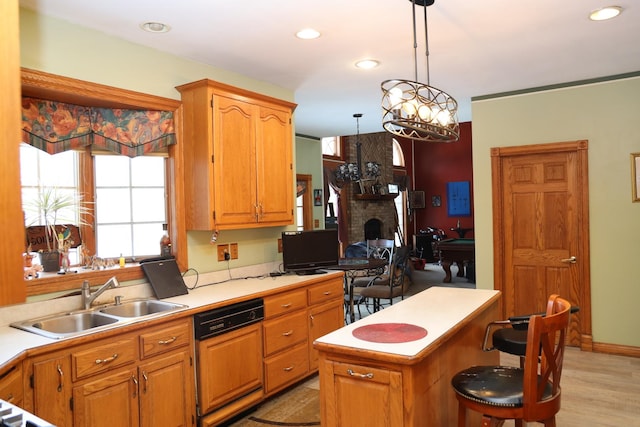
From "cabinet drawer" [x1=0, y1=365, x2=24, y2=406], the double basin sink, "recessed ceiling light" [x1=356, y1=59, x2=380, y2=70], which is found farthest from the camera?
"recessed ceiling light" [x1=356, y1=59, x2=380, y2=70]

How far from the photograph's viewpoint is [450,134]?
2.77 meters

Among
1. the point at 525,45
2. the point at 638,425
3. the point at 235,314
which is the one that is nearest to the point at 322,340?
the point at 235,314

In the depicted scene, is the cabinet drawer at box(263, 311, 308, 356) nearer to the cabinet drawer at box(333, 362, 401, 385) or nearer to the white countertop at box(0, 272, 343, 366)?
the white countertop at box(0, 272, 343, 366)

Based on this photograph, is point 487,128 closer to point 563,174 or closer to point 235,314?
point 563,174

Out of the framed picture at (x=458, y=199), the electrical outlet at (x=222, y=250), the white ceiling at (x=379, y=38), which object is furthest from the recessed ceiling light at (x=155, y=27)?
the framed picture at (x=458, y=199)

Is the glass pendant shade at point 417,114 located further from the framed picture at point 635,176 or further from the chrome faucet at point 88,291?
the framed picture at point 635,176

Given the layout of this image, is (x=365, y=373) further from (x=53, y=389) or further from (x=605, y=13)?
(x=605, y=13)

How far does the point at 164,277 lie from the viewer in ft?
11.0

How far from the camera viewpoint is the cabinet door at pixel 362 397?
201 centimetres

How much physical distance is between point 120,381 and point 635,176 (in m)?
4.62

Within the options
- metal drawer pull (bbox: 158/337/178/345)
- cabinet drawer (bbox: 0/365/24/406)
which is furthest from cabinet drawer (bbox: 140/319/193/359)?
cabinet drawer (bbox: 0/365/24/406)

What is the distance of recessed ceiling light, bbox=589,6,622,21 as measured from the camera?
296 cm

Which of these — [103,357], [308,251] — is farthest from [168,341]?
[308,251]

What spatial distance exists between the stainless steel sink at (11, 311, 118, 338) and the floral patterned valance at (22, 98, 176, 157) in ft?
3.39
